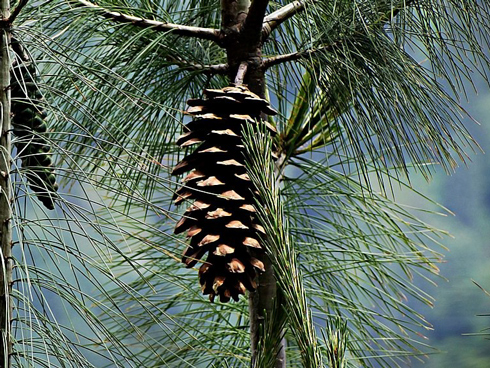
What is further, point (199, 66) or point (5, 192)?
point (199, 66)

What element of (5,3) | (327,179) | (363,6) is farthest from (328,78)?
(5,3)

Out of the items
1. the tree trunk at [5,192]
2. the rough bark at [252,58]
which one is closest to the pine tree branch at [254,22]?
the rough bark at [252,58]

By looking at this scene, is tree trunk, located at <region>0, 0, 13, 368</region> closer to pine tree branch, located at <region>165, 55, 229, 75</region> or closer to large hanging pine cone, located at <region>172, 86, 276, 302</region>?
large hanging pine cone, located at <region>172, 86, 276, 302</region>

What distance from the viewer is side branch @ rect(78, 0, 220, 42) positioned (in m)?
0.56

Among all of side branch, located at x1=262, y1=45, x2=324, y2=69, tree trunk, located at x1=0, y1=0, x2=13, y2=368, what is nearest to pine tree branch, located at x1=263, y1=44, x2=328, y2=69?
side branch, located at x1=262, y1=45, x2=324, y2=69

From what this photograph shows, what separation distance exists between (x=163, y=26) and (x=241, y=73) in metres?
0.08

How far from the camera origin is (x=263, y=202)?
475 millimetres

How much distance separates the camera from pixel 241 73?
542 millimetres

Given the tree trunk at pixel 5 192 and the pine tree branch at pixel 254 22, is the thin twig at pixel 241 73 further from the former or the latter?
the tree trunk at pixel 5 192

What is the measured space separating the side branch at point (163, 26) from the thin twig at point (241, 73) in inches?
1.2

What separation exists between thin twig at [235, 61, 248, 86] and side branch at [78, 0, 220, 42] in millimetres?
29

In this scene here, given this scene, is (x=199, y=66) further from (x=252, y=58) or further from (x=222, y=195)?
(x=222, y=195)

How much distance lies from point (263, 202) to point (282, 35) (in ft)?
0.93

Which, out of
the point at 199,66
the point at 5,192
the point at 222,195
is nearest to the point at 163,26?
the point at 199,66
